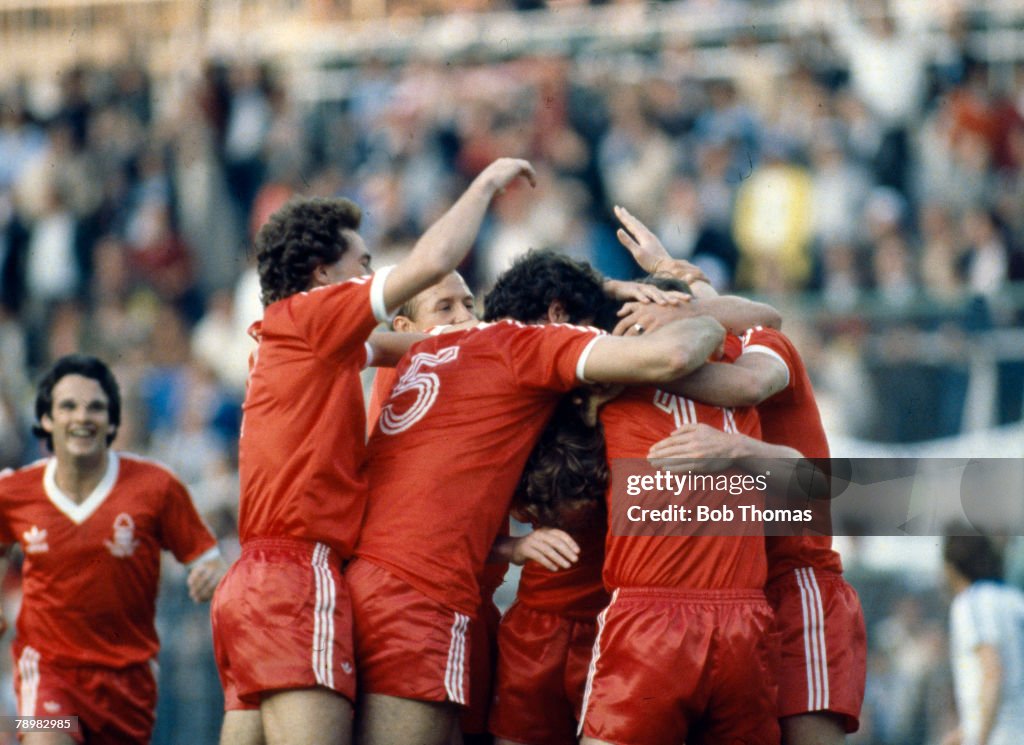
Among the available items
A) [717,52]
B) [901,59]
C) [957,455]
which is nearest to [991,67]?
[901,59]

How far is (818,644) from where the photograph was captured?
20.0 ft

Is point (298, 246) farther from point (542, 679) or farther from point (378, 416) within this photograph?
point (542, 679)

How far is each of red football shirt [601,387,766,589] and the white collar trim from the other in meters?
2.95

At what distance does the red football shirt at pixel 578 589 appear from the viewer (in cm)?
623

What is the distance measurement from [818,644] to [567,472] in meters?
1.16

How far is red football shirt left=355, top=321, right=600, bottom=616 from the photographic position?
575 cm

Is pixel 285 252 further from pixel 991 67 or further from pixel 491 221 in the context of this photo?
pixel 991 67

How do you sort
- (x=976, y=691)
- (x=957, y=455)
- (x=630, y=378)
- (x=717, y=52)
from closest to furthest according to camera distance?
(x=630, y=378)
(x=976, y=691)
(x=957, y=455)
(x=717, y=52)

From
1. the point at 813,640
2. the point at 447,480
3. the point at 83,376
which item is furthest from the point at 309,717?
the point at 83,376

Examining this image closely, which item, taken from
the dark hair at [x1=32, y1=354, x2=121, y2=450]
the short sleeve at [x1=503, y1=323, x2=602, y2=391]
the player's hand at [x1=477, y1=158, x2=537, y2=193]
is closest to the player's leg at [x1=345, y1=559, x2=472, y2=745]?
the short sleeve at [x1=503, y1=323, x2=602, y2=391]

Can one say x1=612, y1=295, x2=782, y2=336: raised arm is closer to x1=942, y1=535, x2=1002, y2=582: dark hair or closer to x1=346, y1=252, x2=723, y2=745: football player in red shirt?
x1=346, y1=252, x2=723, y2=745: football player in red shirt

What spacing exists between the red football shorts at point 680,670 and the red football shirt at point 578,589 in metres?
0.54

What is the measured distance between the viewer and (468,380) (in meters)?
5.91

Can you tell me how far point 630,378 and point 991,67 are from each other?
848 centimetres
